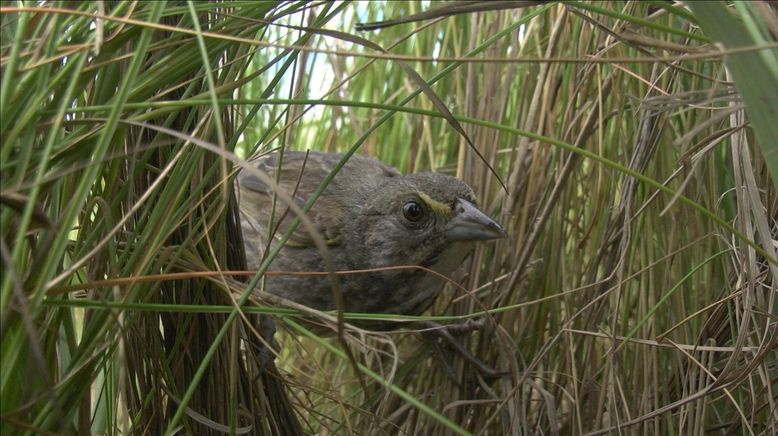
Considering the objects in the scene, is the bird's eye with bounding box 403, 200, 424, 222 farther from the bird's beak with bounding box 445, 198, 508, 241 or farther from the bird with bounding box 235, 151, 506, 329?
the bird's beak with bounding box 445, 198, 508, 241

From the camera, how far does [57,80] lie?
1.27m

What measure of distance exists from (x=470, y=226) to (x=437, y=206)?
0.17 metres

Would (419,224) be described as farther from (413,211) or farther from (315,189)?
(315,189)

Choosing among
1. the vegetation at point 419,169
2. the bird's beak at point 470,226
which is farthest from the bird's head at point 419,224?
the vegetation at point 419,169

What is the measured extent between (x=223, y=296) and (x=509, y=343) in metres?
1.01

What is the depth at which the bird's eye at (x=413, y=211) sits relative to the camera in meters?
2.91

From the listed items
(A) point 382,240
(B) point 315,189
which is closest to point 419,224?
(A) point 382,240

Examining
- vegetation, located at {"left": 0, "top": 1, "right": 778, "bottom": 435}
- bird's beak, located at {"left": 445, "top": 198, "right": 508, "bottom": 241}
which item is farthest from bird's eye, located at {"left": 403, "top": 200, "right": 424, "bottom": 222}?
vegetation, located at {"left": 0, "top": 1, "right": 778, "bottom": 435}

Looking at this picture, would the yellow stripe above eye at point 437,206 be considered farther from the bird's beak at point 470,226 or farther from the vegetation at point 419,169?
the vegetation at point 419,169

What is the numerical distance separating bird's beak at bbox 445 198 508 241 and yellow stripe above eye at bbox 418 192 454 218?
28 mm

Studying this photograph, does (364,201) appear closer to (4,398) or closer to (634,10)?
(634,10)

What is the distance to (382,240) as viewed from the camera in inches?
118

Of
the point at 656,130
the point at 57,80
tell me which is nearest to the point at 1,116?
the point at 57,80

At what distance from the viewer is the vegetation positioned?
1.29 meters
